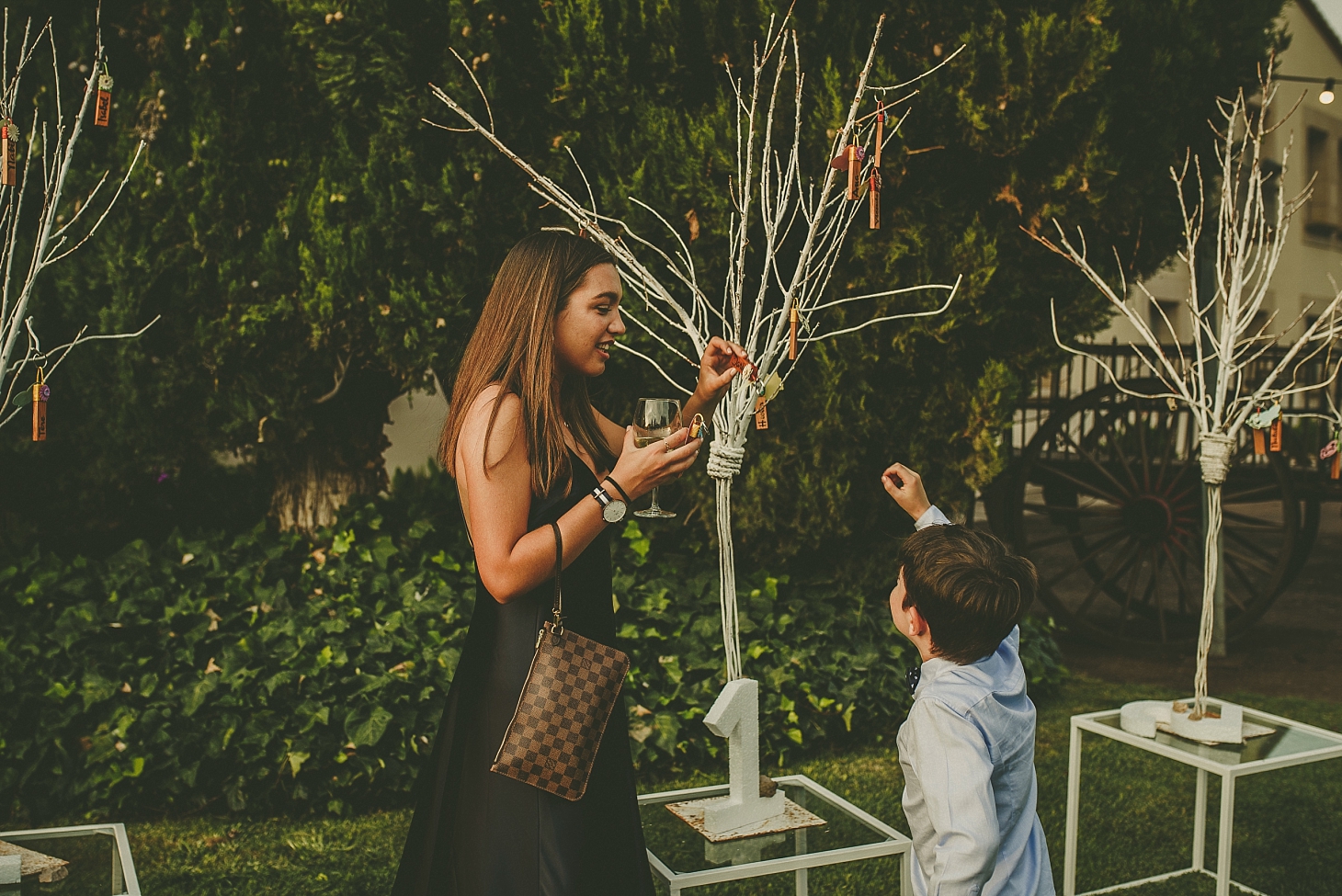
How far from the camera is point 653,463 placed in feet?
6.44

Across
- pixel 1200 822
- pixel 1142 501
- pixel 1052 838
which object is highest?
pixel 1142 501

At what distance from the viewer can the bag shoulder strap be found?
191 cm

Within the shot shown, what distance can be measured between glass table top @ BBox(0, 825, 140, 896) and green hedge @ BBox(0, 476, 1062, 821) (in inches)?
62.5

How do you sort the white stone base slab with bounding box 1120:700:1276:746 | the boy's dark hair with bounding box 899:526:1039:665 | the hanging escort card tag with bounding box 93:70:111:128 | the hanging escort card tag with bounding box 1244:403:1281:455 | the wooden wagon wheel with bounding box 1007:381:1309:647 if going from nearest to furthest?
the boy's dark hair with bounding box 899:526:1039:665, the hanging escort card tag with bounding box 93:70:111:128, the white stone base slab with bounding box 1120:700:1276:746, the hanging escort card tag with bounding box 1244:403:1281:455, the wooden wagon wheel with bounding box 1007:381:1309:647

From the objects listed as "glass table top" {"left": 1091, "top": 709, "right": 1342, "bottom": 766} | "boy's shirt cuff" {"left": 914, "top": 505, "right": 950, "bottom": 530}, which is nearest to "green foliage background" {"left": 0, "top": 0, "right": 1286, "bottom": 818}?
"glass table top" {"left": 1091, "top": 709, "right": 1342, "bottom": 766}

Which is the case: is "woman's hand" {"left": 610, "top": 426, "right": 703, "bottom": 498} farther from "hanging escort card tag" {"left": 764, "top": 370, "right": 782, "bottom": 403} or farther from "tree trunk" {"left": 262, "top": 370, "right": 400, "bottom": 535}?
"tree trunk" {"left": 262, "top": 370, "right": 400, "bottom": 535}

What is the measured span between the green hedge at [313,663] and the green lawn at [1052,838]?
0.54 ft

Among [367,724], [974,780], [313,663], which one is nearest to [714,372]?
[974,780]

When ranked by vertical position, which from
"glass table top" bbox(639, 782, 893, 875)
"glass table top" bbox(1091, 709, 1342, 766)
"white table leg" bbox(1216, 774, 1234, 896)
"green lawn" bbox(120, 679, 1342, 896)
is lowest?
"green lawn" bbox(120, 679, 1342, 896)

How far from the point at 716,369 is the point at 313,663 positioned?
8.32 feet

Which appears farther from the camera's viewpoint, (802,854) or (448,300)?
(448,300)

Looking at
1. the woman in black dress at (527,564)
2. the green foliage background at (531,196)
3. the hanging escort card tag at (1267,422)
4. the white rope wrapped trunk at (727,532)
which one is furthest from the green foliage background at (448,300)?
the woman in black dress at (527,564)

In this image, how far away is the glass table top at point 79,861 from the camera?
→ 6.85ft

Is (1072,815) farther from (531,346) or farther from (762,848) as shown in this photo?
(531,346)
